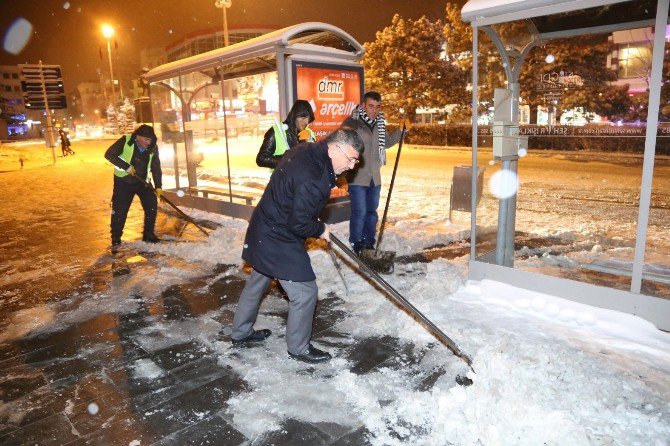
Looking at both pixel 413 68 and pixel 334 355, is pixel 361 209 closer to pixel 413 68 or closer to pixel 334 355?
pixel 334 355

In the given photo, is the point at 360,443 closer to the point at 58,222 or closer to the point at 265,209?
the point at 265,209

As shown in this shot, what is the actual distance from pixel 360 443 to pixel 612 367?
187 cm

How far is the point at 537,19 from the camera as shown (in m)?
4.80

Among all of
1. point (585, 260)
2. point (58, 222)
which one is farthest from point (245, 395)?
point (58, 222)

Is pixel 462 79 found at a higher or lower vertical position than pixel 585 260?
higher

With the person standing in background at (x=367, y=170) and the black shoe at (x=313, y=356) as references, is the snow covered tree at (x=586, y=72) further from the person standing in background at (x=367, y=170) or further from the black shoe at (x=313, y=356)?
the black shoe at (x=313, y=356)

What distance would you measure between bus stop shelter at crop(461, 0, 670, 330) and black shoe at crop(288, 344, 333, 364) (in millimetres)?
2113

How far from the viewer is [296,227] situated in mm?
3234

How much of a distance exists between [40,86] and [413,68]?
19089 mm

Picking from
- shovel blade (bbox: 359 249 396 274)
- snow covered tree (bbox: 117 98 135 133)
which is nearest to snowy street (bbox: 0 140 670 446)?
shovel blade (bbox: 359 249 396 274)

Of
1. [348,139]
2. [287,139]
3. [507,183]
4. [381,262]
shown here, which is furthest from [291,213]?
[507,183]

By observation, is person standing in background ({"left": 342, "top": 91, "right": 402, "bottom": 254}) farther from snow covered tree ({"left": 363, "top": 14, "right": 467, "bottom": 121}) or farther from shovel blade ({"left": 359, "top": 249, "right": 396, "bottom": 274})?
snow covered tree ({"left": 363, "top": 14, "right": 467, "bottom": 121})

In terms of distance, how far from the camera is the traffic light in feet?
70.1

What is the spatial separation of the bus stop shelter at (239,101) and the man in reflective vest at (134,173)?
175 cm
